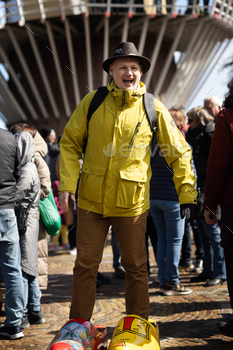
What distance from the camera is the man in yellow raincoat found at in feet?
9.25

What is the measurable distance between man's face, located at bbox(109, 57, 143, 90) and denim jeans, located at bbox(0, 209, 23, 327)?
53.6 inches

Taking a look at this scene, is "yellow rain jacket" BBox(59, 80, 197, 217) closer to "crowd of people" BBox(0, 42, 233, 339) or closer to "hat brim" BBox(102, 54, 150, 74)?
"crowd of people" BBox(0, 42, 233, 339)

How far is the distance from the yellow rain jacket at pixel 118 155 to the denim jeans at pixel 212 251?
2047 mm

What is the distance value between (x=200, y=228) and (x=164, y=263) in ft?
2.22

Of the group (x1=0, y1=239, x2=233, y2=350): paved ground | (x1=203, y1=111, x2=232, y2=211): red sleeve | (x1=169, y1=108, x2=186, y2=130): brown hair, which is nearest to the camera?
(x1=203, y1=111, x2=232, y2=211): red sleeve

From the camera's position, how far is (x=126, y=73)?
2.93 meters

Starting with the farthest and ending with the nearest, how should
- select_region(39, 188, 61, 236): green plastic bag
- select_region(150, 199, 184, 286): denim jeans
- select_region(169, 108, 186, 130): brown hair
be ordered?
1. select_region(169, 108, 186, 130): brown hair
2. select_region(150, 199, 184, 286): denim jeans
3. select_region(39, 188, 61, 236): green plastic bag

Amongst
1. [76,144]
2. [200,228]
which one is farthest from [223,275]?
[76,144]

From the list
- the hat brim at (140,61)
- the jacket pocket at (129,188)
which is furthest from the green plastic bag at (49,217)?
the hat brim at (140,61)

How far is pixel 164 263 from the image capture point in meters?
4.65

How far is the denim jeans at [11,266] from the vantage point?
3246 mm

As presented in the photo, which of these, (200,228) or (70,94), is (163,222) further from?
(70,94)

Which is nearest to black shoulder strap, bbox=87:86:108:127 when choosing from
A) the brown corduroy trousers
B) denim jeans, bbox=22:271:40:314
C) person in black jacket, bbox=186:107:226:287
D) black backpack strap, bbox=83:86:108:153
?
black backpack strap, bbox=83:86:108:153

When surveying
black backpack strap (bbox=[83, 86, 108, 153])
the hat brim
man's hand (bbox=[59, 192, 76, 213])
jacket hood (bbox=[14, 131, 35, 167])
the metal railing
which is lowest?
man's hand (bbox=[59, 192, 76, 213])
